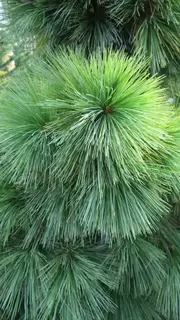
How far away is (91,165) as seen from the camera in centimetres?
51

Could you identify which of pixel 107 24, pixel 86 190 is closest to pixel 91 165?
pixel 86 190

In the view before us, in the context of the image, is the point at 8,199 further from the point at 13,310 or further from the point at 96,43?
the point at 96,43

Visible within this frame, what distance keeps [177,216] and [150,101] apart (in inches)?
12.4

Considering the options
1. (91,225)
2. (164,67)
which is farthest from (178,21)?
(91,225)

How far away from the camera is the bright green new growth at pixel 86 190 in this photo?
1.54ft

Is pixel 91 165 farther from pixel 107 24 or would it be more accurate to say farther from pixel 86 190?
pixel 107 24

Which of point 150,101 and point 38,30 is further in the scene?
point 38,30

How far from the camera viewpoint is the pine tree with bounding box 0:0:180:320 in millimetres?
474

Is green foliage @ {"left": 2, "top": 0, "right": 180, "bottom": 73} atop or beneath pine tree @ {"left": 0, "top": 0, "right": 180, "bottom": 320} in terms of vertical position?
atop

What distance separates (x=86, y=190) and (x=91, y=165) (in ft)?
0.14

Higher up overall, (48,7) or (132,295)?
(48,7)

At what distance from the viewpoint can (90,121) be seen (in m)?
0.47

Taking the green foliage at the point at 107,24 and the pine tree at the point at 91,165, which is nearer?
the pine tree at the point at 91,165

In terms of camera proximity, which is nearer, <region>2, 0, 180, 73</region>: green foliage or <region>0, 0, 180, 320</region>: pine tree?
<region>0, 0, 180, 320</region>: pine tree
